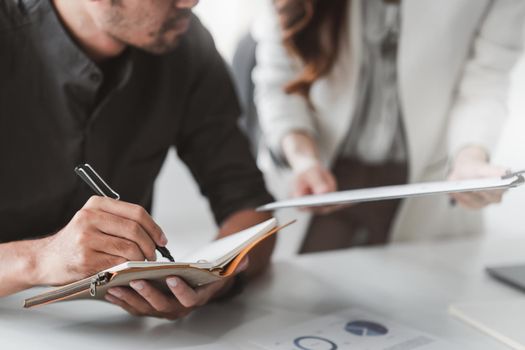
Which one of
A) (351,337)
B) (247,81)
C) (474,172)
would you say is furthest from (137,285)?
(247,81)

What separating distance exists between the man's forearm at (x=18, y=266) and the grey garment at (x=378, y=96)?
75 cm

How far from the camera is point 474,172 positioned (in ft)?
3.34

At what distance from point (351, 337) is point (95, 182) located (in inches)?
14.7

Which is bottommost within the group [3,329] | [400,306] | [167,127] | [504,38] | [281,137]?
[3,329]

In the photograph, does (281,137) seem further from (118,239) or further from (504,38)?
(118,239)

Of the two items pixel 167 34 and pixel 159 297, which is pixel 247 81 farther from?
pixel 159 297

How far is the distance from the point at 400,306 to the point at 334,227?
52 centimetres

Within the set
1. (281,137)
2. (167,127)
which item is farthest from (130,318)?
(281,137)

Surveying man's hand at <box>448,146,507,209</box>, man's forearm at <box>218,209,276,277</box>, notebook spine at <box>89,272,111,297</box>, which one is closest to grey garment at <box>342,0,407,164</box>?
man's hand at <box>448,146,507,209</box>

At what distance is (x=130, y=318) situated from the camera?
0.90 metres

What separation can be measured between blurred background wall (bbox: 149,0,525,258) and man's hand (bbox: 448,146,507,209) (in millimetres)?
28

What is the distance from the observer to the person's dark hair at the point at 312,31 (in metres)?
1.32

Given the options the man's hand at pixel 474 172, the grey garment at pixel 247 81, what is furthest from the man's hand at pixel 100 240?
the grey garment at pixel 247 81

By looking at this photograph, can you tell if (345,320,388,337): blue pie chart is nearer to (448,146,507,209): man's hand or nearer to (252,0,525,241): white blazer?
(448,146,507,209): man's hand
